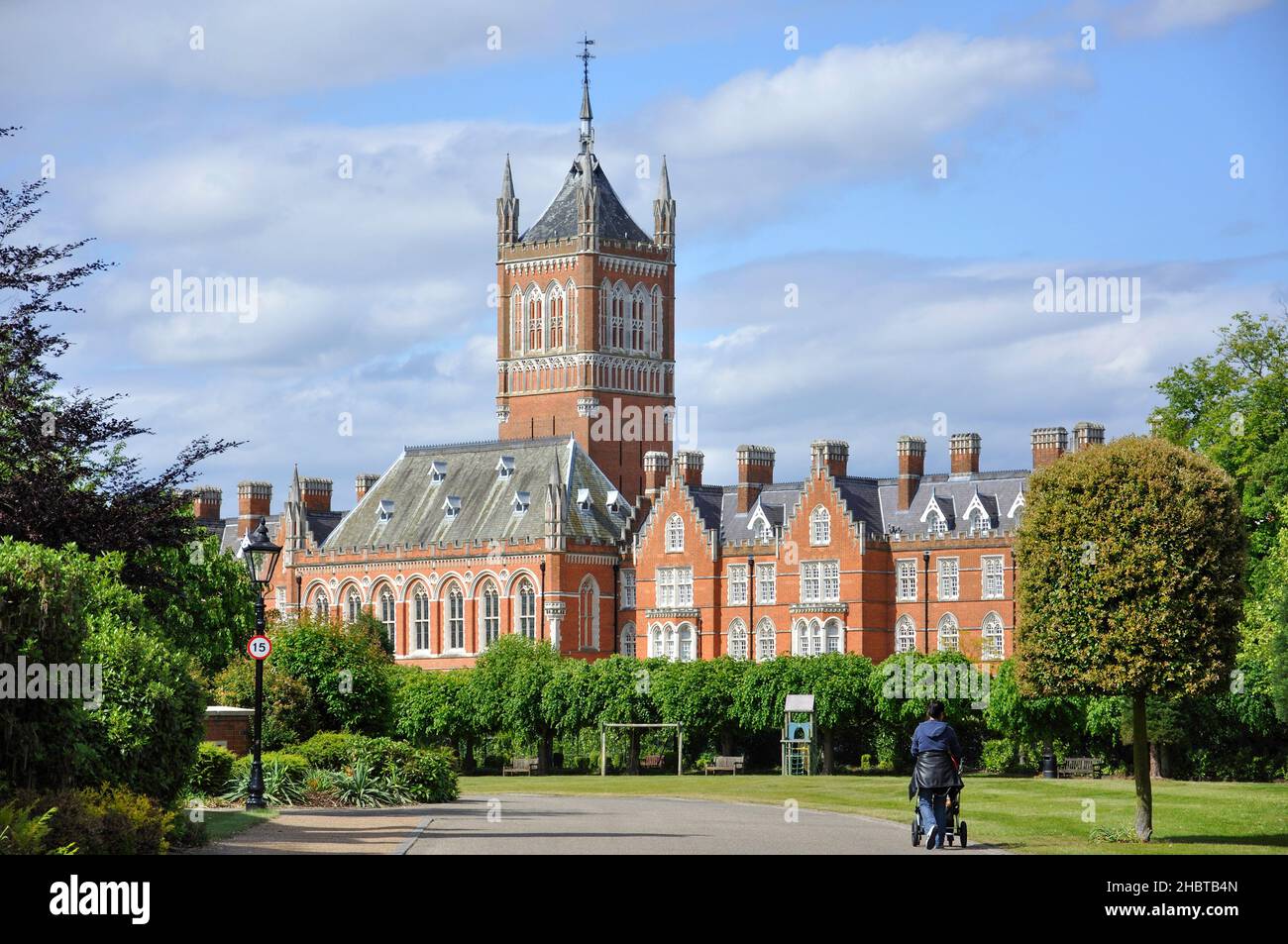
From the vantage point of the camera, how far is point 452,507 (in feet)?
384

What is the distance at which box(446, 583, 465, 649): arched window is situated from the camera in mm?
114188

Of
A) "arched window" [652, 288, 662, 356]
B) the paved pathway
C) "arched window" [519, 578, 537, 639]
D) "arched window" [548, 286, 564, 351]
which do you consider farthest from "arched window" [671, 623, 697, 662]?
the paved pathway

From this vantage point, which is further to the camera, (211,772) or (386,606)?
(386,606)

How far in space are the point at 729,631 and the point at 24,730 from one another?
3023 inches

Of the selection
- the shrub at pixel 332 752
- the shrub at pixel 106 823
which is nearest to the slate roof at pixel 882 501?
the shrub at pixel 332 752

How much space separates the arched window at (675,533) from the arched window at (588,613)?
6.15m

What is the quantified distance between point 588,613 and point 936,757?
82.0 meters

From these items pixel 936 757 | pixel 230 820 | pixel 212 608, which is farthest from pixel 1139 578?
pixel 212 608

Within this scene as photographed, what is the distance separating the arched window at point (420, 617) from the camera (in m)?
116

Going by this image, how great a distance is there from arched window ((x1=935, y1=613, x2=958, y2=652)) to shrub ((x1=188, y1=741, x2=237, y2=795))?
56.3 m

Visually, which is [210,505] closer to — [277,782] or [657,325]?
[657,325]

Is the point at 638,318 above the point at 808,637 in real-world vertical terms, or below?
above

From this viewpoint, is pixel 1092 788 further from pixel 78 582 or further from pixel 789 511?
pixel 789 511

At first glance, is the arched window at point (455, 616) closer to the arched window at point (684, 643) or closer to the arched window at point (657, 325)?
the arched window at point (684, 643)
